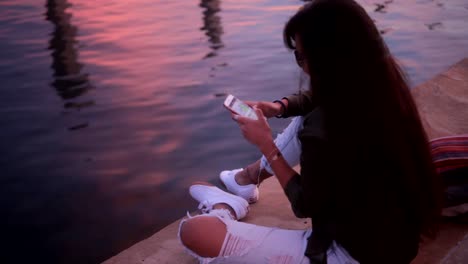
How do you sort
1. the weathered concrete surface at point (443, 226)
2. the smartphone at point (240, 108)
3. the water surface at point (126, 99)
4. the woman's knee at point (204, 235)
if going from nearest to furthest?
the woman's knee at point (204, 235) → the smartphone at point (240, 108) → the weathered concrete surface at point (443, 226) → the water surface at point (126, 99)

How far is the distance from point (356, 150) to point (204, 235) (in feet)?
2.75

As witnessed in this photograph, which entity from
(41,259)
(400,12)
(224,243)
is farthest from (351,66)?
(400,12)

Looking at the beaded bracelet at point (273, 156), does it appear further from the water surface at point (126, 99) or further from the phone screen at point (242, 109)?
the water surface at point (126, 99)

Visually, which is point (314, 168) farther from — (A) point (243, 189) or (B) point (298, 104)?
(A) point (243, 189)

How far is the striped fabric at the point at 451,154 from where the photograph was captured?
2.71 metres

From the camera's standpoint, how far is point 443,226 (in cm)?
284

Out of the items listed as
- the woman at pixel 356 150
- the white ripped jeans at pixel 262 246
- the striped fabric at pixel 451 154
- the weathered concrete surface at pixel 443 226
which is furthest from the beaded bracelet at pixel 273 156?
the striped fabric at pixel 451 154

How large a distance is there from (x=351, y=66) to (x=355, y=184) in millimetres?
424

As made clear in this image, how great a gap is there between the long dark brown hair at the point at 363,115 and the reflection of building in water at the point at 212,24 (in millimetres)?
5573

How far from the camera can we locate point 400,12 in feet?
32.5

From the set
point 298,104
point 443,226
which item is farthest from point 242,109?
point 443,226

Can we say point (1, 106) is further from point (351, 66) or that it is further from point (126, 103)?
point (351, 66)

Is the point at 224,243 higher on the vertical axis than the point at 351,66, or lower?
lower

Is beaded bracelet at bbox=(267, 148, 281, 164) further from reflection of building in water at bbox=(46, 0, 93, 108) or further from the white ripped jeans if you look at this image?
reflection of building in water at bbox=(46, 0, 93, 108)
